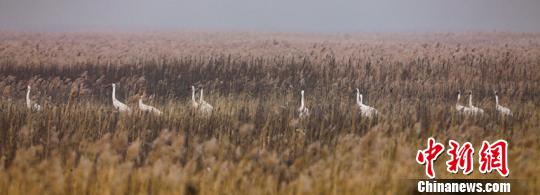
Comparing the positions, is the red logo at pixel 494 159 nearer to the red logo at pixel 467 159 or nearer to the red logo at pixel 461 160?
the red logo at pixel 467 159

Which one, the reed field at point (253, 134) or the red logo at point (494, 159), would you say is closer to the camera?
the reed field at point (253, 134)

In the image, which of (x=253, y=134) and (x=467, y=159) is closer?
(x=467, y=159)

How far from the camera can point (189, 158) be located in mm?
6156

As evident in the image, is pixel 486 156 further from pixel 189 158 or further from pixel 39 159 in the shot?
pixel 39 159

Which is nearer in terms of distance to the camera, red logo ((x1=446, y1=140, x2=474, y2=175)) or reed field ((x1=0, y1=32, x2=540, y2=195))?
reed field ((x1=0, y1=32, x2=540, y2=195))

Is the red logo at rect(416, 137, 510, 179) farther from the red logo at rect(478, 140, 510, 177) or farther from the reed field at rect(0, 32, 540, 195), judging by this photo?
the reed field at rect(0, 32, 540, 195)

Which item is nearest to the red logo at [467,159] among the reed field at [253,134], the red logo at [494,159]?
the red logo at [494,159]

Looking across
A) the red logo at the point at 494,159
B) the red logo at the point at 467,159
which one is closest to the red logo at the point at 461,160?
the red logo at the point at 467,159

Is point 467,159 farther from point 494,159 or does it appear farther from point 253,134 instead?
point 253,134

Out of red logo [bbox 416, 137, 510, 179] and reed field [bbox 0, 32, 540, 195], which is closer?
reed field [bbox 0, 32, 540, 195]

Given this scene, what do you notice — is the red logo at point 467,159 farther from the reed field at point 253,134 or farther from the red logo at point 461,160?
the reed field at point 253,134

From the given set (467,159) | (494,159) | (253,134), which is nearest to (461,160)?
(467,159)

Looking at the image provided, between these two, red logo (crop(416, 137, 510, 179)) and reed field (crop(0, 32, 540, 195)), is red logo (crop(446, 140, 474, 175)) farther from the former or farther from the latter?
reed field (crop(0, 32, 540, 195))

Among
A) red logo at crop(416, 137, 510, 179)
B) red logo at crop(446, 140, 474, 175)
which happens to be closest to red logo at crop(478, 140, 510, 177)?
red logo at crop(416, 137, 510, 179)
